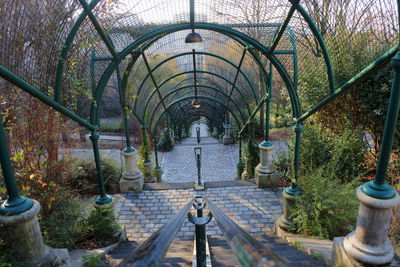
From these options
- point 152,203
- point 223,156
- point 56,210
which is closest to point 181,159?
point 223,156

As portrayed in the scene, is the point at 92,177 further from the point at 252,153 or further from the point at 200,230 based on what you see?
the point at 200,230

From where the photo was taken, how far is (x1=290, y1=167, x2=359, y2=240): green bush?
10.5 feet

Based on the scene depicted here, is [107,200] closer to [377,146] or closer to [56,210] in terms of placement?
[56,210]

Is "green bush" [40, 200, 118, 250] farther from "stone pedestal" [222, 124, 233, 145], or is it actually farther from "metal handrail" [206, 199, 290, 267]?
"stone pedestal" [222, 124, 233, 145]

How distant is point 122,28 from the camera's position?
409 centimetres

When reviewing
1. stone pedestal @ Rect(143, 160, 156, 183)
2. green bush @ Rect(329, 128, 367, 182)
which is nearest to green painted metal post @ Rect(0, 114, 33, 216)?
green bush @ Rect(329, 128, 367, 182)

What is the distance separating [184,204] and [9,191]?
11.2ft

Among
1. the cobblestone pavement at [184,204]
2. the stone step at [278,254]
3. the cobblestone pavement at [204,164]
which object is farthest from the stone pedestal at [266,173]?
the cobblestone pavement at [204,164]

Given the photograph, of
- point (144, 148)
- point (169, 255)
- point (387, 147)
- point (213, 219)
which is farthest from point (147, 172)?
point (387, 147)

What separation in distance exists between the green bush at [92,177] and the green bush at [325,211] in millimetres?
4245

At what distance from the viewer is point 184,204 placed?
201 inches

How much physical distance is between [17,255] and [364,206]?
2.78m

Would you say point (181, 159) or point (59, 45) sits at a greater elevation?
point (59, 45)

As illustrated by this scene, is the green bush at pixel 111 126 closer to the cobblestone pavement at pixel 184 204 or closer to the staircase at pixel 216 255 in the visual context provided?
the cobblestone pavement at pixel 184 204
